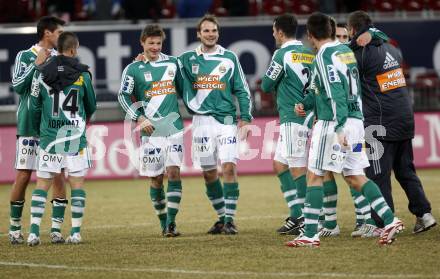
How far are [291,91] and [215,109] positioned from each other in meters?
0.91

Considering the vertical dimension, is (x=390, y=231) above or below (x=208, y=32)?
below

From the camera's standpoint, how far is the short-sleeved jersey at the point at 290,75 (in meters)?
10.4

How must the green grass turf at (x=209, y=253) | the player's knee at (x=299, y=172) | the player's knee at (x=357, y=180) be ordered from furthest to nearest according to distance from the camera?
the player's knee at (x=299, y=172)
the player's knee at (x=357, y=180)
the green grass turf at (x=209, y=253)

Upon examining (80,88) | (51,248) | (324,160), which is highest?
(80,88)

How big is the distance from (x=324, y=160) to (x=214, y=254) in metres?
1.41

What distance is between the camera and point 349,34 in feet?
33.6

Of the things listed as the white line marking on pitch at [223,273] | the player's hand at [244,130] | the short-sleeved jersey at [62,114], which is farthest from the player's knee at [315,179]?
the short-sleeved jersey at [62,114]

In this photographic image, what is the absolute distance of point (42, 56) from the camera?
9859 mm

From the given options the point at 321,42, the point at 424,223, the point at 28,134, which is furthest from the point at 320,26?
the point at 28,134

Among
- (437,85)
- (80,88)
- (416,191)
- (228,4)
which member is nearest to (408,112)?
(416,191)

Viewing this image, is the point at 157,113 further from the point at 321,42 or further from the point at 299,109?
the point at 321,42

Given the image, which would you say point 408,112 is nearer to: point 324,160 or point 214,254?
point 324,160

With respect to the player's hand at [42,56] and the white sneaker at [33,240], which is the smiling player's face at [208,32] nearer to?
the player's hand at [42,56]

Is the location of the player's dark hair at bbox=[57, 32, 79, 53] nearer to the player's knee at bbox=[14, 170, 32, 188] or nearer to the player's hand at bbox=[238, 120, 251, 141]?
the player's knee at bbox=[14, 170, 32, 188]
